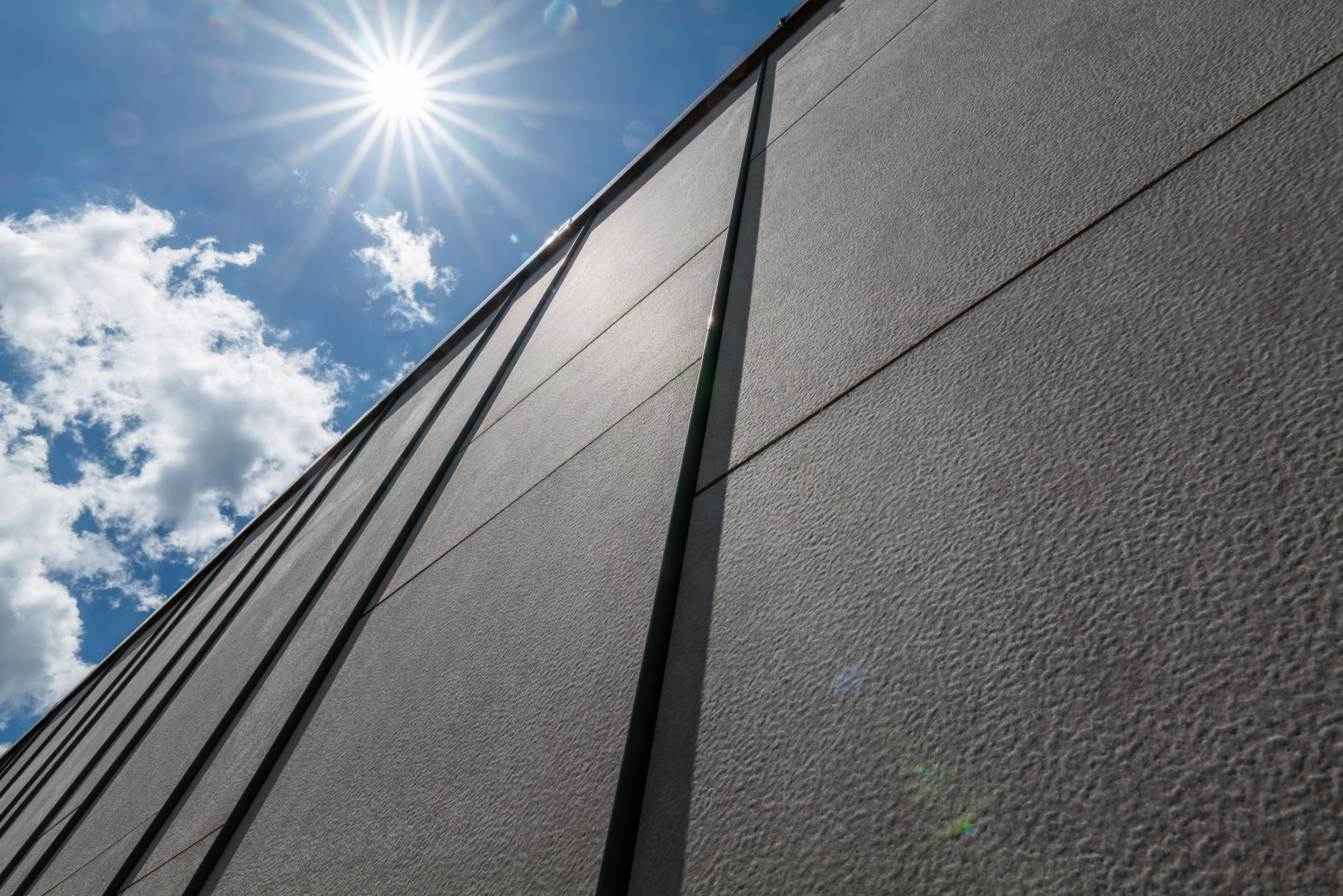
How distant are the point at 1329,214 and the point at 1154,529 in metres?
0.55

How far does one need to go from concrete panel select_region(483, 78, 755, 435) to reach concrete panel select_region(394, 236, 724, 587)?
128mm

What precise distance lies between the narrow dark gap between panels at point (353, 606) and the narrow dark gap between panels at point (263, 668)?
0.6 inches

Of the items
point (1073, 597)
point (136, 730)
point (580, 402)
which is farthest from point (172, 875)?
point (1073, 597)

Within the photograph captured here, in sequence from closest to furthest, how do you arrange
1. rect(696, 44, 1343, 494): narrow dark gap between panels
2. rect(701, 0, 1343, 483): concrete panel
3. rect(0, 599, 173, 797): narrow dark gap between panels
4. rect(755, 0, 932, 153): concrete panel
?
rect(696, 44, 1343, 494): narrow dark gap between panels, rect(701, 0, 1343, 483): concrete panel, rect(755, 0, 932, 153): concrete panel, rect(0, 599, 173, 797): narrow dark gap between panels

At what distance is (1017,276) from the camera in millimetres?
1328

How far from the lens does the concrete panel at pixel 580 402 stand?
85.7 inches

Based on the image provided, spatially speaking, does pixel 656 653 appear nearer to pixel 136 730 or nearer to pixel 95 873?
pixel 95 873

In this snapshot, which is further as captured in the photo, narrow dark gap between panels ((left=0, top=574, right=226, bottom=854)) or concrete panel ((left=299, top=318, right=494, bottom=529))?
narrow dark gap between panels ((left=0, top=574, right=226, bottom=854))

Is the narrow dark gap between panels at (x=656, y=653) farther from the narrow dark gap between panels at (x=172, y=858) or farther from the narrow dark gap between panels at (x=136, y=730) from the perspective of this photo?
the narrow dark gap between panels at (x=136, y=730)

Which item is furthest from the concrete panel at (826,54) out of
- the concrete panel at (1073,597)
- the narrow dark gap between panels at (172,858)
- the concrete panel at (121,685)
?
the concrete panel at (121,685)

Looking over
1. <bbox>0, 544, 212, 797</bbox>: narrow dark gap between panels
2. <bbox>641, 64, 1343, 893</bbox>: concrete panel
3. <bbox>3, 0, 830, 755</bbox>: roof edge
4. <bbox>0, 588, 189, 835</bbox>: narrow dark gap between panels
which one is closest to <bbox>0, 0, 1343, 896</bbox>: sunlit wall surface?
<bbox>641, 64, 1343, 893</bbox>: concrete panel

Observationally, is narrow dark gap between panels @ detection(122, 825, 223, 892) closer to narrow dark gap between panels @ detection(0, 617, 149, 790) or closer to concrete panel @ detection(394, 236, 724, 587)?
concrete panel @ detection(394, 236, 724, 587)

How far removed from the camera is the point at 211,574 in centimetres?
680

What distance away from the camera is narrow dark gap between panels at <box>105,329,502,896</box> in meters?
2.54
